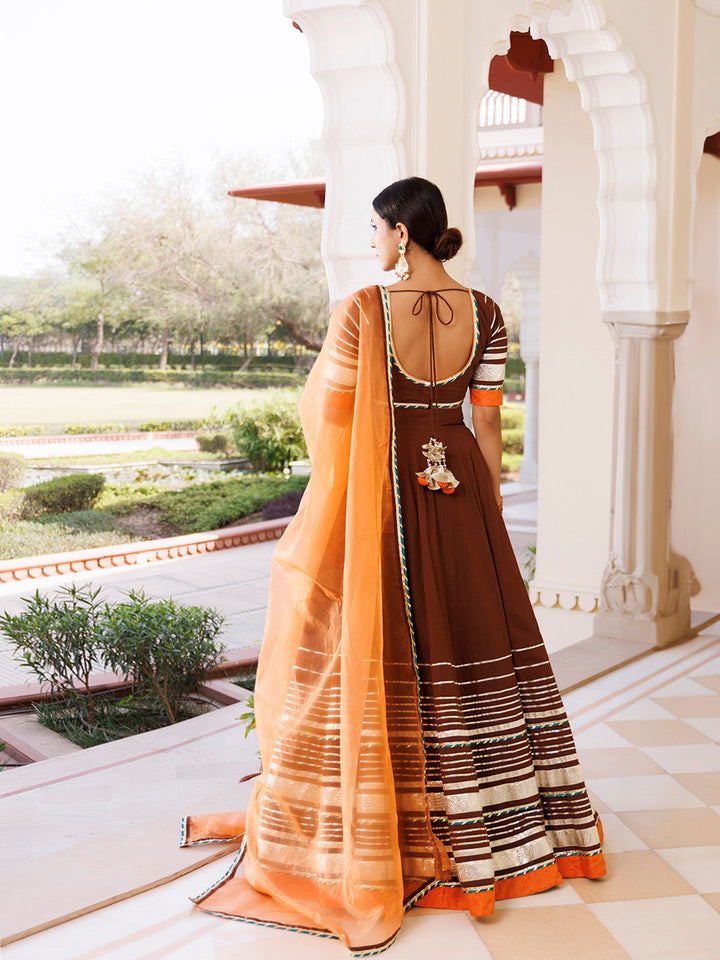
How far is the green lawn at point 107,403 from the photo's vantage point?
519 inches

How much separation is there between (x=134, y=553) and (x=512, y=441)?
7.98 m

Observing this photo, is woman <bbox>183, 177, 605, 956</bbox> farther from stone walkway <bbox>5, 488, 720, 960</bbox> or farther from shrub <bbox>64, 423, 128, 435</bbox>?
shrub <bbox>64, 423, 128, 435</bbox>

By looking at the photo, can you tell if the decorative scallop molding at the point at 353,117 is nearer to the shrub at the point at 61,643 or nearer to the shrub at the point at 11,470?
the shrub at the point at 61,643

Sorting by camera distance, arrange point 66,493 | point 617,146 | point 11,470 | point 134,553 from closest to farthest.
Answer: point 617,146
point 134,553
point 66,493
point 11,470

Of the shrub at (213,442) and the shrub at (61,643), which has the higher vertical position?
the shrub at (213,442)

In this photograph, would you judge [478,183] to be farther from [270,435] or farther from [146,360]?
[146,360]

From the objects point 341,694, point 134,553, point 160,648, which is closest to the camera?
point 341,694

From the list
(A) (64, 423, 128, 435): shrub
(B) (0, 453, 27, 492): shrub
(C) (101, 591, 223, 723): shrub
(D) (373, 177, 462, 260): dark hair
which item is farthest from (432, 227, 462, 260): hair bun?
(A) (64, 423, 128, 435): shrub

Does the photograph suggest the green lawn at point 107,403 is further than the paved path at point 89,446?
Yes

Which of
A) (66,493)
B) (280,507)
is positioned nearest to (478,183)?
(280,507)

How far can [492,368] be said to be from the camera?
7.23 feet

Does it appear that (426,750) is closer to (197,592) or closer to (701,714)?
(701,714)

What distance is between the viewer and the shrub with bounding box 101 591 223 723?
463 centimetres

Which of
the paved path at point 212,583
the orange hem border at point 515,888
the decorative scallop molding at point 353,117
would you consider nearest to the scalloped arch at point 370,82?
the decorative scallop molding at point 353,117
